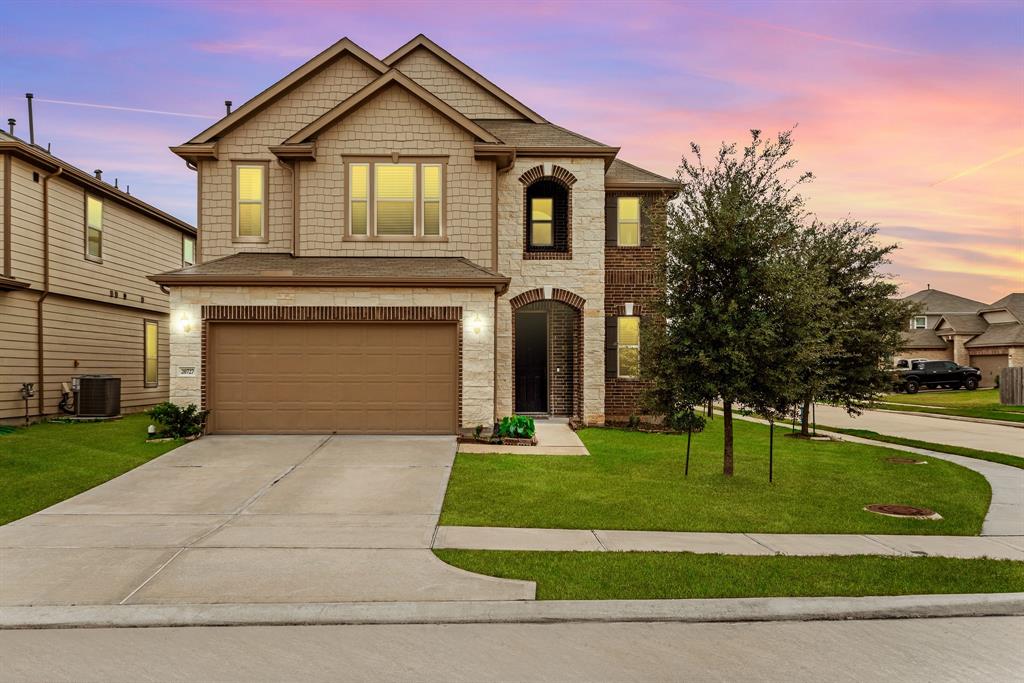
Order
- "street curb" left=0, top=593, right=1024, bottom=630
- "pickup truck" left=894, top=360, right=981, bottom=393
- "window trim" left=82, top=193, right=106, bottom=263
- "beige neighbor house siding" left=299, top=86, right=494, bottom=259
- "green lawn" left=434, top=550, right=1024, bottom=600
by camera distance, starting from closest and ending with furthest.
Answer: "street curb" left=0, top=593, right=1024, bottom=630 → "green lawn" left=434, top=550, right=1024, bottom=600 → "beige neighbor house siding" left=299, top=86, right=494, bottom=259 → "window trim" left=82, top=193, right=106, bottom=263 → "pickup truck" left=894, top=360, right=981, bottom=393

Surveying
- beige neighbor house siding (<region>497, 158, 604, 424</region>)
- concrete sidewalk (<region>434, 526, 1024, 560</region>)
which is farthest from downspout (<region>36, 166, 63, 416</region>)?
concrete sidewalk (<region>434, 526, 1024, 560</region>)

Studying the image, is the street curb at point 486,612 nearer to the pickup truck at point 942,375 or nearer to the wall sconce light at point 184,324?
the wall sconce light at point 184,324

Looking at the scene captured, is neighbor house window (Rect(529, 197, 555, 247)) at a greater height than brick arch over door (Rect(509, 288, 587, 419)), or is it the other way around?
neighbor house window (Rect(529, 197, 555, 247))

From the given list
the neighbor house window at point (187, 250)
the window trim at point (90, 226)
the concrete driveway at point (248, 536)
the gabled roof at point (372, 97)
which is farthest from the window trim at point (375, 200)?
the neighbor house window at point (187, 250)

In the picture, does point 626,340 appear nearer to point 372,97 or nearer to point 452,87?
point 372,97

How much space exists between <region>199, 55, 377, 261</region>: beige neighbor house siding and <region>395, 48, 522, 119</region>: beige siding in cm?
421

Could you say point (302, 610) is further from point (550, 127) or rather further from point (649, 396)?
point (550, 127)

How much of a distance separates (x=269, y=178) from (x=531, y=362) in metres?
8.53

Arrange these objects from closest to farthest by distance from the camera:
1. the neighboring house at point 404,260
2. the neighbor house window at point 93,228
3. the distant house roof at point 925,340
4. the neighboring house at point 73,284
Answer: the neighboring house at point 404,260 < the neighboring house at point 73,284 < the neighbor house window at point 93,228 < the distant house roof at point 925,340

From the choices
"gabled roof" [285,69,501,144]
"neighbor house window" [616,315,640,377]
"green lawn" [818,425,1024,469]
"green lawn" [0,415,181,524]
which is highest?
"gabled roof" [285,69,501,144]

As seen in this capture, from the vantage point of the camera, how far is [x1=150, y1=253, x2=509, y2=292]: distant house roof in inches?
604

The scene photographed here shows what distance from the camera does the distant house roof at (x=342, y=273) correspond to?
50.3 ft

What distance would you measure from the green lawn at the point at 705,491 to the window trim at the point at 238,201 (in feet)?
28.1

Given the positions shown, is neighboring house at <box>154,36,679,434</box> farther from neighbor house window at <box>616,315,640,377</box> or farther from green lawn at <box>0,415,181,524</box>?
green lawn at <box>0,415,181,524</box>
